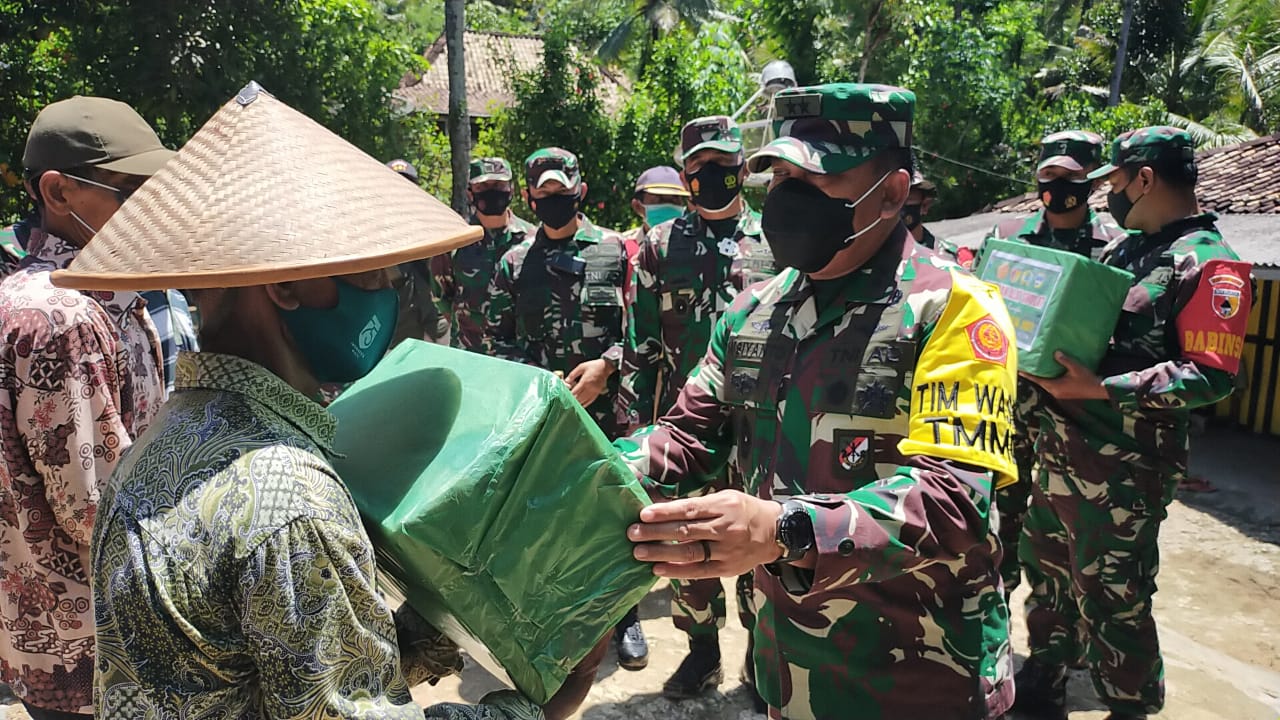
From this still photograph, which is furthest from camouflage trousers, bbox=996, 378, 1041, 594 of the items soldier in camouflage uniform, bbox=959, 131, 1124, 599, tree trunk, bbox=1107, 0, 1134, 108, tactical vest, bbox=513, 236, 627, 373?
tree trunk, bbox=1107, 0, 1134, 108

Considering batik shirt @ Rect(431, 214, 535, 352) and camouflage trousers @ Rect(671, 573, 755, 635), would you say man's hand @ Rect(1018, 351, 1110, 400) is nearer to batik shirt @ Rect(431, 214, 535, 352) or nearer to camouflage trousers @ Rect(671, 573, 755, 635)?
camouflage trousers @ Rect(671, 573, 755, 635)

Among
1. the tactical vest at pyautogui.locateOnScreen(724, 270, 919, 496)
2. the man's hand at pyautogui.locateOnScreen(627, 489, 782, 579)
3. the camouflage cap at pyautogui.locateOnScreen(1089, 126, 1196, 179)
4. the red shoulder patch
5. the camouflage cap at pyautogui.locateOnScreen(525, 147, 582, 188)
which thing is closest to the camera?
the man's hand at pyautogui.locateOnScreen(627, 489, 782, 579)

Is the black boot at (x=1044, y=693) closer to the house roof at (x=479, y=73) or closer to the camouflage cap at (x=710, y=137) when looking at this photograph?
the camouflage cap at (x=710, y=137)

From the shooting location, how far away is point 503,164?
20.3 ft

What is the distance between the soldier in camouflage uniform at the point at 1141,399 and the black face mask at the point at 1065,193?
1.06m

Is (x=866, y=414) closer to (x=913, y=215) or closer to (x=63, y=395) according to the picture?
(x=63, y=395)

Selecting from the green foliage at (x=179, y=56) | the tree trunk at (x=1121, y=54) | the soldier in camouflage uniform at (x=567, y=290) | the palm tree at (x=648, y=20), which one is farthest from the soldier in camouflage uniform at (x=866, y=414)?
the palm tree at (x=648, y=20)

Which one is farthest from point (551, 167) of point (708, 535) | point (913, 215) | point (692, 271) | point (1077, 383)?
point (708, 535)

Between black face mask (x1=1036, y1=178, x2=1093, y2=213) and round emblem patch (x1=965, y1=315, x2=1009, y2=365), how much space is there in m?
3.49

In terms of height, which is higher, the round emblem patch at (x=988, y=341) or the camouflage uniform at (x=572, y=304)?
the round emblem patch at (x=988, y=341)

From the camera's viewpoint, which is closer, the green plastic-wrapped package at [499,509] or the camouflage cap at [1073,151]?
the green plastic-wrapped package at [499,509]

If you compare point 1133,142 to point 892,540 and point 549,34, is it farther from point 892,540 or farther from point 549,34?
point 549,34

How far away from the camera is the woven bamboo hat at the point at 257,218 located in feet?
4.35

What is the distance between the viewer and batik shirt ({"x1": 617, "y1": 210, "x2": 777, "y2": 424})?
4719mm
